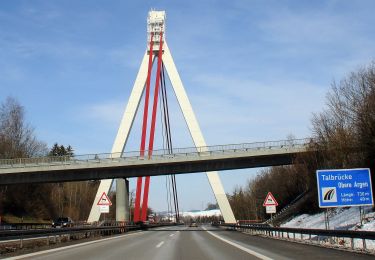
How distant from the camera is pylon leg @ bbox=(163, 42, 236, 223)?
181 ft

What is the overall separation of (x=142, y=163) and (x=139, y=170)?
2.22 m

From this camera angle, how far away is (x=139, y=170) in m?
Answer: 50.1

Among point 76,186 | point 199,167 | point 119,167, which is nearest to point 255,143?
point 199,167

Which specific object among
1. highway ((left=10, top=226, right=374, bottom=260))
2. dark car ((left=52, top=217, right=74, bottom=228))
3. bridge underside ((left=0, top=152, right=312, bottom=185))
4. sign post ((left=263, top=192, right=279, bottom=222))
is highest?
bridge underside ((left=0, top=152, right=312, bottom=185))

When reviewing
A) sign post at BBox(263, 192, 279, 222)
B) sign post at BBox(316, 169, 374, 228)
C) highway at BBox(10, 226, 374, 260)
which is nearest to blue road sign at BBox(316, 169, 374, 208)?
sign post at BBox(316, 169, 374, 228)

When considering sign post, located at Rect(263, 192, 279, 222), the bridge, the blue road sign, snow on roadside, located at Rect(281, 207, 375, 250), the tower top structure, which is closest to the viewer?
snow on roadside, located at Rect(281, 207, 375, 250)

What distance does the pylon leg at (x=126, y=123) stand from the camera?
5419cm

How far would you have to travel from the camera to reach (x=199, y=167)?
50125mm

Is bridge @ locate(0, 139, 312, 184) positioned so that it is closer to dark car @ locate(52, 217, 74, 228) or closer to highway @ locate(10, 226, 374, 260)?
dark car @ locate(52, 217, 74, 228)

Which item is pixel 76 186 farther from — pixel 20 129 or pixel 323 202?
pixel 323 202

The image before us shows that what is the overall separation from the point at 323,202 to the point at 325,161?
67.6ft

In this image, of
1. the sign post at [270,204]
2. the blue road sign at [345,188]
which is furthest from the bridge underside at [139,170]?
the blue road sign at [345,188]

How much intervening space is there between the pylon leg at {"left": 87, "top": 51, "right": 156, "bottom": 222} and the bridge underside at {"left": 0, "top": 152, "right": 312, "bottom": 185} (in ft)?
11.3

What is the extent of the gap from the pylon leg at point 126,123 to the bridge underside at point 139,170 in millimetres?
3437
